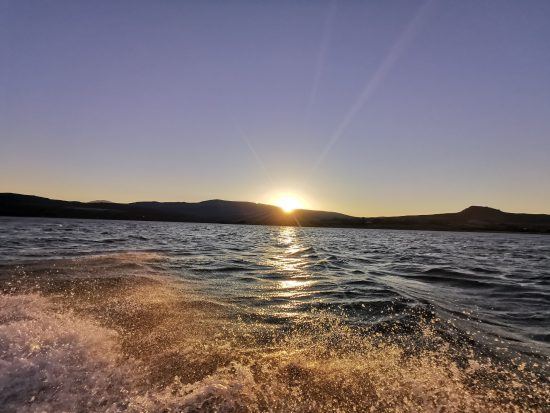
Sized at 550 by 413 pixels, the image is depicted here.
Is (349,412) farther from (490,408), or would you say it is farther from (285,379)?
(490,408)

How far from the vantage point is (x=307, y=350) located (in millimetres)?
6852

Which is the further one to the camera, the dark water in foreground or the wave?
the dark water in foreground

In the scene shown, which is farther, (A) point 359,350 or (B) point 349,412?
(A) point 359,350

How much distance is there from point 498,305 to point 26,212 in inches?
8195

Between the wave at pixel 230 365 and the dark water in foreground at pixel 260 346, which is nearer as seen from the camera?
the wave at pixel 230 365

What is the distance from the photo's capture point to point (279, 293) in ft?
40.9

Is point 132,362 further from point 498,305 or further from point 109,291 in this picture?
point 498,305

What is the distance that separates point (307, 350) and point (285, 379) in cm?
145

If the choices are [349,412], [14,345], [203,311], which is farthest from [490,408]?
[14,345]

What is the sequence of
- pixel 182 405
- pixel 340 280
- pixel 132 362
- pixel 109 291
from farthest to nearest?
pixel 340 280 < pixel 109 291 < pixel 132 362 < pixel 182 405

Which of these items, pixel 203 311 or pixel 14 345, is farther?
pixel 203 311

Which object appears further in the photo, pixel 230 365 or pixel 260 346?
pixel 260 346

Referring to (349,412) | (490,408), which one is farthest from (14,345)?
(490,408)

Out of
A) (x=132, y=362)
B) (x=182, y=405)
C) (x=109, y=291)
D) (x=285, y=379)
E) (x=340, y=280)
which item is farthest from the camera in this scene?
(x=340, y=280)
